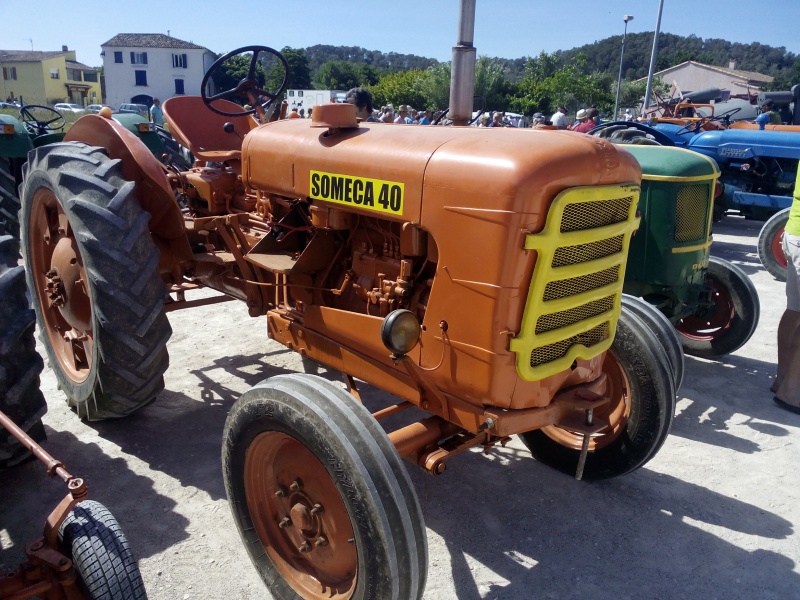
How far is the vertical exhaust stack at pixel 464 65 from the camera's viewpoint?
3.52 m

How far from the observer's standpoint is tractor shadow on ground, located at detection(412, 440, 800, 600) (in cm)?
267

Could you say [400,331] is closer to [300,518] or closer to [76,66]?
[300,518]

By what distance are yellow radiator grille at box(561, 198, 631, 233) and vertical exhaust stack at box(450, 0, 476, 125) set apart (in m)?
1.40

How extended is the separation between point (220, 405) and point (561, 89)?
34533 millimetres

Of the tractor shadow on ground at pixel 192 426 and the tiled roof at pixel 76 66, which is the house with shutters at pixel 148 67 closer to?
the tiled roof at pixel 76 66

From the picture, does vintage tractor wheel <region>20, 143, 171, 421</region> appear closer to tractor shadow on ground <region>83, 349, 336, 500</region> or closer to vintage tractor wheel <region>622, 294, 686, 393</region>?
tractor shadow on ground <region>83, 349, 336, 500</region>

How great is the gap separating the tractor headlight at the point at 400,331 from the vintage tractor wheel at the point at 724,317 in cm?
352

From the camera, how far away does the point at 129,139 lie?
3.68 metres

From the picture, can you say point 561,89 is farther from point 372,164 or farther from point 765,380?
point 372,164

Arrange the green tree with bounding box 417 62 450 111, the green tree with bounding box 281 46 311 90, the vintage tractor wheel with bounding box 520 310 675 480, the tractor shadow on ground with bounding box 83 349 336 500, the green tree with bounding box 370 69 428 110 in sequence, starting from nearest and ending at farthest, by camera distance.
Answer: the vintage tractor wheel with bounding box 520 310 675 480
the tractor shadow on ground with bounding box 83 349 336 500
the green tree with bounding box 417 62 450 111
the green tree with bounding box 370 69 428 110
the green tree with bounding box 281 46 311 90

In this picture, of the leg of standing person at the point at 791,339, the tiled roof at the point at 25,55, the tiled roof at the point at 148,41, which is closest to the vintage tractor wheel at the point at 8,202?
the leg of standing person at the point at 791,339

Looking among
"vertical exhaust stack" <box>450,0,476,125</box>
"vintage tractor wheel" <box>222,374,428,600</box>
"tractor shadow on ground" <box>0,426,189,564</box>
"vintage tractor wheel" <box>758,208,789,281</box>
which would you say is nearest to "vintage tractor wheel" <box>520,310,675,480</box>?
"vintage tractor wheel" <box>222,374,428,600</box>

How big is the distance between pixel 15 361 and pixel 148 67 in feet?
221

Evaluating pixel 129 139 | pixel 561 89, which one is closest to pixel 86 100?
pixel 561 89
